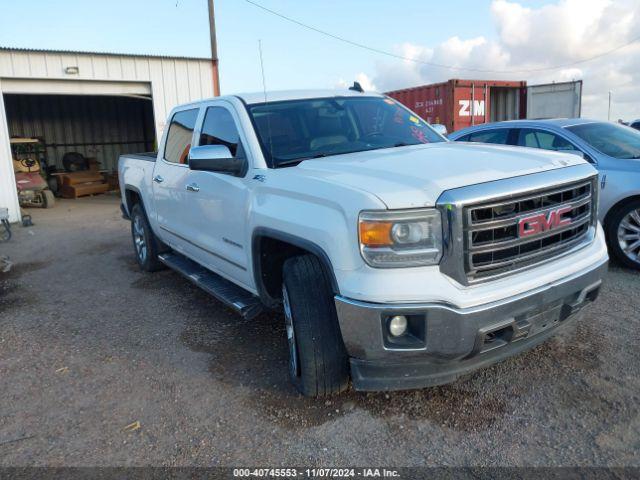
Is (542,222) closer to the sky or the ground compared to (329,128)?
closer to the ground

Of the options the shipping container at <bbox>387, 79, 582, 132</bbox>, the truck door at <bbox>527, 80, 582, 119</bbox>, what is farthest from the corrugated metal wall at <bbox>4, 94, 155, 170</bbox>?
the truck door at <bbox>527, 80, 582, 119</bbox>

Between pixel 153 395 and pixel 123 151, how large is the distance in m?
22.7

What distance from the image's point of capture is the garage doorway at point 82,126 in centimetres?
2203

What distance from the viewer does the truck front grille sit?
2719mm

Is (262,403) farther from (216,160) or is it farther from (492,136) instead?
(492,136)

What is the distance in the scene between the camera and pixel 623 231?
5.61 m

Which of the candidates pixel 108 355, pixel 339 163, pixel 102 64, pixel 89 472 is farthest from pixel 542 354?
pixel 102 64

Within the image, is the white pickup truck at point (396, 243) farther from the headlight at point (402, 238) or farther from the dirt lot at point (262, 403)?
the dirt lot at point (262, 403)

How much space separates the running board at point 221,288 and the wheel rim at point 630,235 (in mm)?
3959

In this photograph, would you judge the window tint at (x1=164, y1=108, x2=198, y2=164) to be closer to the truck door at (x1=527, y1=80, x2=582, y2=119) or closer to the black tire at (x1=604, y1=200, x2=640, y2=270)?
the black tire at (x1=604, y1=200, x2=640, y2=270)

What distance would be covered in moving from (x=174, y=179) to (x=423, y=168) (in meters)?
2.89

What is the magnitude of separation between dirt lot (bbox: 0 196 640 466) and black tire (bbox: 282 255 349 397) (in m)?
0.25

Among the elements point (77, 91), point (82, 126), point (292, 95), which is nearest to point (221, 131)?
point (292, 95)

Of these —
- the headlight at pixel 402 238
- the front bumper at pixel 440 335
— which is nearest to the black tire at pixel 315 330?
the front bumper at pixel 440 335
